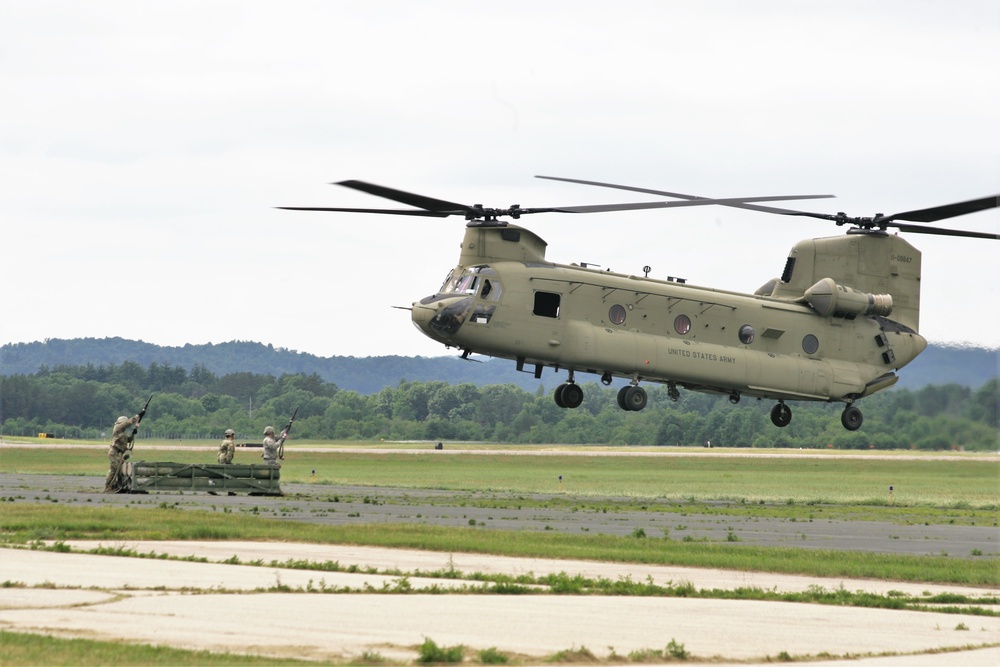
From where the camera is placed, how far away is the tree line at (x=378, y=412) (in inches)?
4289

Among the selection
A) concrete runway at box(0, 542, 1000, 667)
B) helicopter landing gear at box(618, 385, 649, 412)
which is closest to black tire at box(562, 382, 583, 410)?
helicopter landing gear at box(618, 385, 649, 412)

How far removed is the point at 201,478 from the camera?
40844 mm

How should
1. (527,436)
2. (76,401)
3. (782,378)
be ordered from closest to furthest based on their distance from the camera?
(782,378) → (527,436) → (76,401)

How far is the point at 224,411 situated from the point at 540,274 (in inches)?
4588

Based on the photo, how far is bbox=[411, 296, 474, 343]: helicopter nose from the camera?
3584cm

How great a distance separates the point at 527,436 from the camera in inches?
4751

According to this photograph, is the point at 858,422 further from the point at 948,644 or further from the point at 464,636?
the point at 464,636

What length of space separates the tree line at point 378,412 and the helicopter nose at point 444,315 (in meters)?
49.3

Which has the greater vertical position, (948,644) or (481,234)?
(481,234)

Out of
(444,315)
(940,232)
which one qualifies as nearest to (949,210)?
(940,232)

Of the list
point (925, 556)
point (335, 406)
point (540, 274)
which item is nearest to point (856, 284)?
point (540, 274)

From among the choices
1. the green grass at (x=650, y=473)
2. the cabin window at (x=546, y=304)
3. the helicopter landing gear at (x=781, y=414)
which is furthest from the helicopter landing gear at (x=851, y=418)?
the cabin window at (x=546, y=304)

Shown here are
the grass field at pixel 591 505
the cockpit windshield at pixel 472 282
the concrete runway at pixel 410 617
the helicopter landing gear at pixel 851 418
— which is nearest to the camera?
the concrete runway at pixel 410 617

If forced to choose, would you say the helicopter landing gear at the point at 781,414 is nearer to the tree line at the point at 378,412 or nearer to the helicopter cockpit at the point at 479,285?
the helicopter cockpit at the point at 479,285
